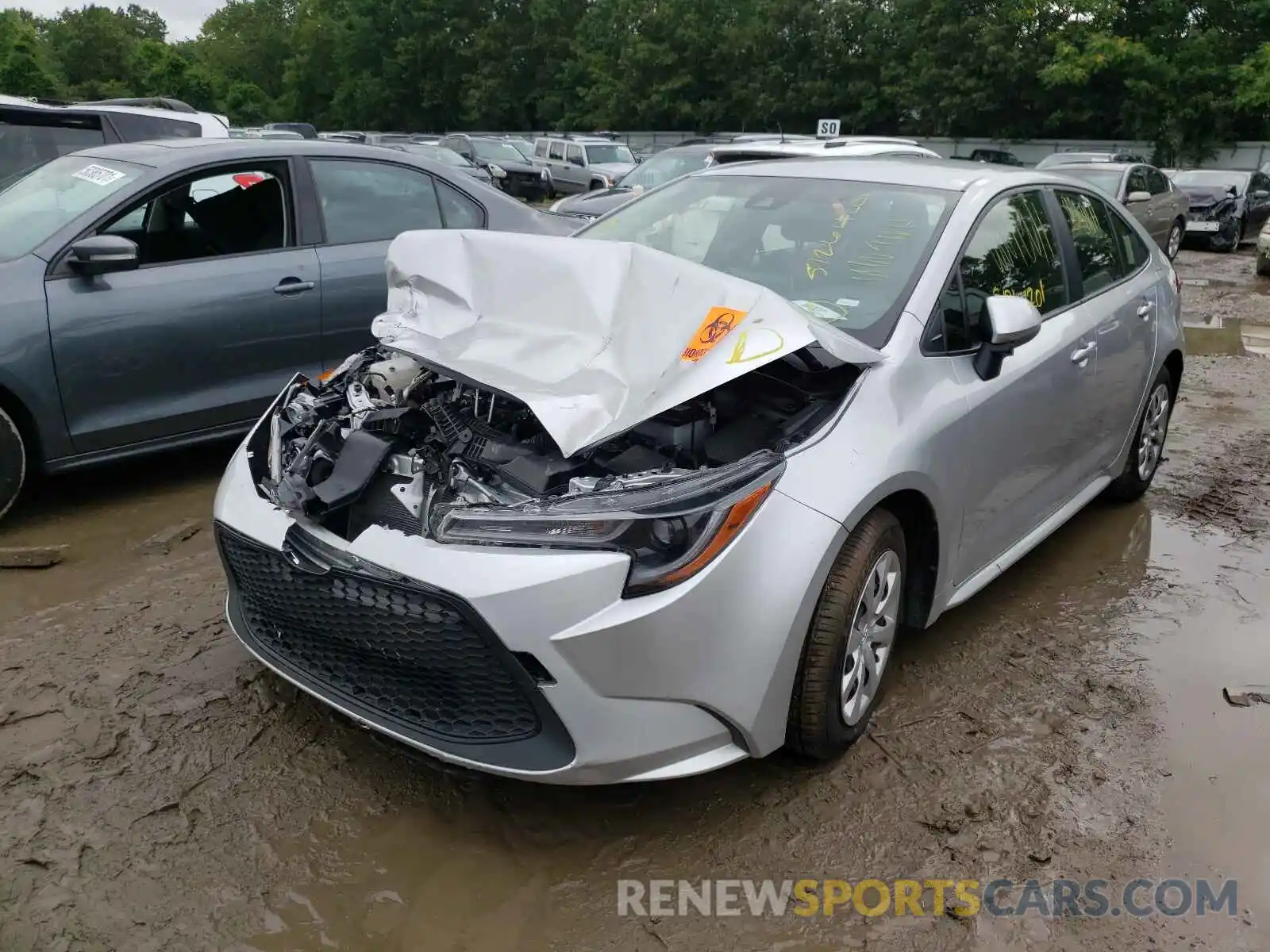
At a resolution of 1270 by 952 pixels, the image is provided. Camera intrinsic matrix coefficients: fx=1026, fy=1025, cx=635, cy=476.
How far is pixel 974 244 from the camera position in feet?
11.4

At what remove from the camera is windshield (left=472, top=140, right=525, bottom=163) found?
84.4 feet

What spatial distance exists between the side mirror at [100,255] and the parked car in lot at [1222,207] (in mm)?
17069

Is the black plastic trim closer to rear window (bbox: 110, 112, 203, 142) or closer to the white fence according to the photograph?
rear window (bbox: 110, 112, 203, 142)

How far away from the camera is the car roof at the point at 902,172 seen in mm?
3707

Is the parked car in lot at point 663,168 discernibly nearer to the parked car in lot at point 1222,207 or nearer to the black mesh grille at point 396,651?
the black mesh grille at point 396,651

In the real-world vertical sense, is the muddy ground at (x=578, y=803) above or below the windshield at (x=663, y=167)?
below

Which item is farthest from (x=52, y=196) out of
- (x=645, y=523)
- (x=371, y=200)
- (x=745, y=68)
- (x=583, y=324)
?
(x=745, y=68)

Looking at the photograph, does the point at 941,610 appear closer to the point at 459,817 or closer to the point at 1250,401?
the point at 459,817

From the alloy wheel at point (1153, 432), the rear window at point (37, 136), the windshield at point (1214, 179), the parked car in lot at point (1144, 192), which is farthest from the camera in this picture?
the windshield at point (1214, 179)

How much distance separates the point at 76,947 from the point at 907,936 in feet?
6.21

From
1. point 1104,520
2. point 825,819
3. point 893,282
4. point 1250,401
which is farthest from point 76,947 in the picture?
point 1250,401

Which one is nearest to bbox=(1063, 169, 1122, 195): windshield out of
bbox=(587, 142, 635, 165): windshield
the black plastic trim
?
the black plastic trim

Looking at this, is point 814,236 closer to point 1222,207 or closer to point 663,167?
point 663,167

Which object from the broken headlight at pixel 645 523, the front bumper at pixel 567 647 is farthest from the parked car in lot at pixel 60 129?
the broken headlight at pixel 645 523
